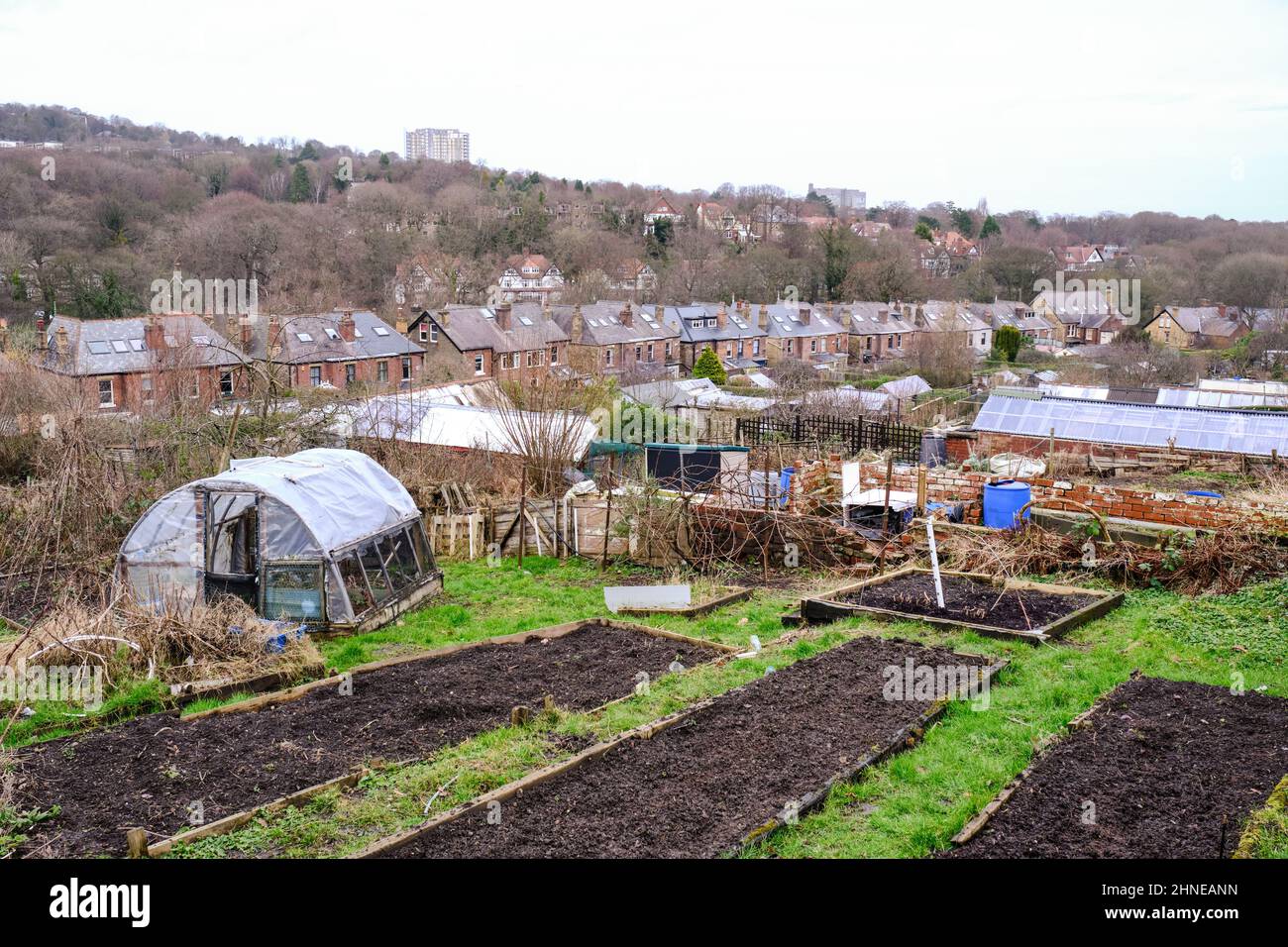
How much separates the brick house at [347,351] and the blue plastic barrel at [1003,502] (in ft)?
93.0

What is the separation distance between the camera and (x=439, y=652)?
35.4 feet

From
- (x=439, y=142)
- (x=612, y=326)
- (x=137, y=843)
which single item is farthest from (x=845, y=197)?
(x=137, y=843)

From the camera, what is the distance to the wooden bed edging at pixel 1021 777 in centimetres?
598

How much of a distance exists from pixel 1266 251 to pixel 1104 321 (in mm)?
12806

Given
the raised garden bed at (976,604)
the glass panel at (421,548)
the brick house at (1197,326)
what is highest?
the brick house at (1197,326)

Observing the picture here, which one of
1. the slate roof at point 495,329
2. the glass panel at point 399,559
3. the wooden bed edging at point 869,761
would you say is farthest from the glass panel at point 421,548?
the slate roof at point 495,329

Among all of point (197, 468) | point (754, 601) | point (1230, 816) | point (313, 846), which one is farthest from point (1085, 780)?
point (197, 468)

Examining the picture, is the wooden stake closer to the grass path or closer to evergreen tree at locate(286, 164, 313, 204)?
the grass path

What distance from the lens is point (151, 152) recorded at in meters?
83.1

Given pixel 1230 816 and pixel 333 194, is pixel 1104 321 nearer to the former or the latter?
pixel 333 194

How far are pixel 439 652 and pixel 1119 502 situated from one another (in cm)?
1012

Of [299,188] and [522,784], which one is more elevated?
[299,188]

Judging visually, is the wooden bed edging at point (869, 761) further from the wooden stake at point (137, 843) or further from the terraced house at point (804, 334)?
the terraced house at point (804, 334)

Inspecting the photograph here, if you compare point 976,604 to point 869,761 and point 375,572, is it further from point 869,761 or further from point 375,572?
point 375,572
